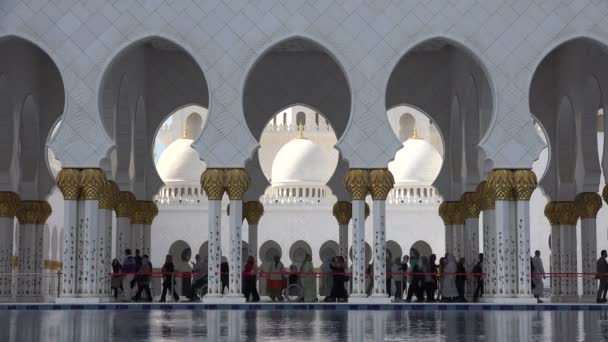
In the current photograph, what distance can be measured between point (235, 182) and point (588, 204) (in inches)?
233

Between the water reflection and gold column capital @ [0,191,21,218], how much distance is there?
16.9ft

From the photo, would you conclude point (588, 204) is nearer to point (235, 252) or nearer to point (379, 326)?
point (235, 252)

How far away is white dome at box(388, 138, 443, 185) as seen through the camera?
29672 millimetres

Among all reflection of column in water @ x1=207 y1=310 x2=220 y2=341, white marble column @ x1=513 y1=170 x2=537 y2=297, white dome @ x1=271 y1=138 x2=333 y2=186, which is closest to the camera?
reflection of column in water @ x1=207 y1=310 x2=220 y2=341

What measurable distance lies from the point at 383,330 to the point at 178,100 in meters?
9.62

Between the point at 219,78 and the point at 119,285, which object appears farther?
the point at 119,285

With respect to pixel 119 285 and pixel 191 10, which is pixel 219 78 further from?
pixel 119 285


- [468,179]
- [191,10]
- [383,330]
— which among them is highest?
[191,10]

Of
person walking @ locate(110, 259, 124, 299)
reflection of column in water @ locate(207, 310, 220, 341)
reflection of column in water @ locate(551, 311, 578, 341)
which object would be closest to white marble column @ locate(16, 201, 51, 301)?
person walking @ locate(110, 259, 124, 299)

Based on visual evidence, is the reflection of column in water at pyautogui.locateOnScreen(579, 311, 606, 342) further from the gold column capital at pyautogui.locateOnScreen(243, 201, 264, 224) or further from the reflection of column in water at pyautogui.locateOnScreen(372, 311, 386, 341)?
the gold column capital at pyautogui.locateOnScreen(243, 201, 264, 224)

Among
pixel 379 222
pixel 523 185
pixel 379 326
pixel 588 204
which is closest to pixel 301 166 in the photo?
pixel 588 204

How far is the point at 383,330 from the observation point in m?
8.65

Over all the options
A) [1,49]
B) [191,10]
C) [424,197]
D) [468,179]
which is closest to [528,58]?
[468,179]

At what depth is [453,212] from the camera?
1788 centimetres
